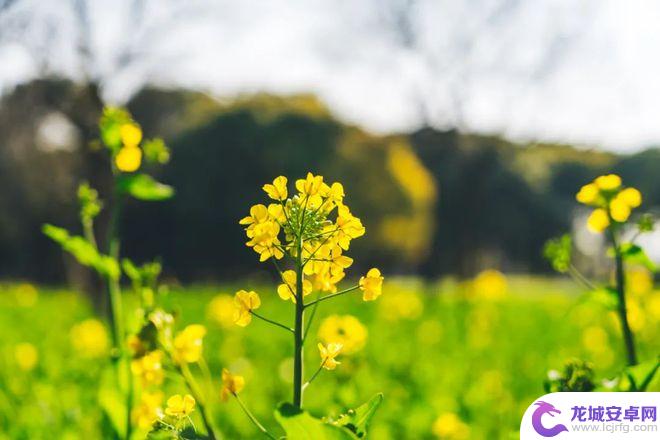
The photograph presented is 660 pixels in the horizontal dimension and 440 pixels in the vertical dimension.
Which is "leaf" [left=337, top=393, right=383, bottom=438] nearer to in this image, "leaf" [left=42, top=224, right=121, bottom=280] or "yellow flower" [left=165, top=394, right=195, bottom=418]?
"yellow flower" [left=165, top=394, right=195, bottom=418]

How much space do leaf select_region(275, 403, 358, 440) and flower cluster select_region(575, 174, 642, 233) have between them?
28.7 inches

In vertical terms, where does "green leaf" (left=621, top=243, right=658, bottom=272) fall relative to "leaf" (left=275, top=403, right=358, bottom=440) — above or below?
above

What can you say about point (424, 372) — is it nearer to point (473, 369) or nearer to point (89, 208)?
point (473, 369)

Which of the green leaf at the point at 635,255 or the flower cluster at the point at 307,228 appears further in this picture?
the green leaf at the point at 635,255

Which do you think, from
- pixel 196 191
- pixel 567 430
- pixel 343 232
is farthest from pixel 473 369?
pixel 196 191

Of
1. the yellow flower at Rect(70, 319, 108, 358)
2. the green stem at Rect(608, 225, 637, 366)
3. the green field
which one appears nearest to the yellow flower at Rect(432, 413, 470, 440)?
the green field

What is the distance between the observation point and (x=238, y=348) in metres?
4.27

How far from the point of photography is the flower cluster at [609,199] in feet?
4.37

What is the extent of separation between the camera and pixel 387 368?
3.44 metres

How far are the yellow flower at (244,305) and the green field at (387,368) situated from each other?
314 millimetres

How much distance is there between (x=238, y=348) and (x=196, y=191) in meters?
12.3

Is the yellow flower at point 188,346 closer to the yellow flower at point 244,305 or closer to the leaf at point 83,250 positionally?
the yellow flower at point 244,305

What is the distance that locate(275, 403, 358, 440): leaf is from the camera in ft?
2.80

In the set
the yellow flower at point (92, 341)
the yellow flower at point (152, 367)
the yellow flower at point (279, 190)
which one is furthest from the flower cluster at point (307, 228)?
the yellow flower at point (92, 341)
